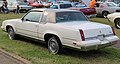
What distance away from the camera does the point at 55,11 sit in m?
8.09

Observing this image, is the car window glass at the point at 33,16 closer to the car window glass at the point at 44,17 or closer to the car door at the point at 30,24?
the car door at the point at 30,24

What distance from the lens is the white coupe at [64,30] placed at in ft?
22.4

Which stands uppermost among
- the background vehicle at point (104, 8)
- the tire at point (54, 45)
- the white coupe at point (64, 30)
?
the white coupe at point (64, 30)

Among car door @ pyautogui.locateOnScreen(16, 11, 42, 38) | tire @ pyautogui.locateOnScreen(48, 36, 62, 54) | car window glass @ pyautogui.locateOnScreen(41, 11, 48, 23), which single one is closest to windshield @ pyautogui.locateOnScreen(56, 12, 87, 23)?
car window glass @ pyautogui.locateOnScreen(41, 11, 48, 23)

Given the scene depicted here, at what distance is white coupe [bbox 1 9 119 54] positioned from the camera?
681 centimetres

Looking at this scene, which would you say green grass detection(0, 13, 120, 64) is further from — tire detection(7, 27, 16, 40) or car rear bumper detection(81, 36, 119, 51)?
tire detection(7, 27, 16, 40)

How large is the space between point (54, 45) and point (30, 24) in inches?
58.7

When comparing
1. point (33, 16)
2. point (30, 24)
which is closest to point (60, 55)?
point (30, 24)

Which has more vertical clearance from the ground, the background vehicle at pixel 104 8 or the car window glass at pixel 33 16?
the car window glass at pixel 33 16

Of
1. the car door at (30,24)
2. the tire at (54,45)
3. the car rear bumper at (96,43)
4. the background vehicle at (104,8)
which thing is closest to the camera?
the car rear bumper at (96,43)

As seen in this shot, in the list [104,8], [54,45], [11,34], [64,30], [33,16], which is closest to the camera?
[64,30]

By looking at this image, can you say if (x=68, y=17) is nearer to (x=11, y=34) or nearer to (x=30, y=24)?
(x=30, y=24)

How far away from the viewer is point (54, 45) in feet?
24.9

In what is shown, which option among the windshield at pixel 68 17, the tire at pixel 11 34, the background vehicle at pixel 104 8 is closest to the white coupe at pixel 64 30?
the windshield at pixel 68 17
